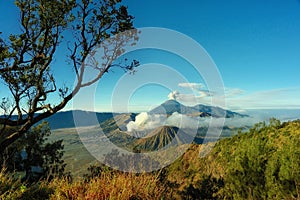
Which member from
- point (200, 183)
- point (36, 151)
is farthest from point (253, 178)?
point (36, 151)

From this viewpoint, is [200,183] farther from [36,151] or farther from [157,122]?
[36,151]

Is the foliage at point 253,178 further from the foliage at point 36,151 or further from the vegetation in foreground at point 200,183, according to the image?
the foliage at point 36,151

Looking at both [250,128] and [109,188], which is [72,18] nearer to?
[109,188]

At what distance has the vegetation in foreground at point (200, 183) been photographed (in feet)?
16.4

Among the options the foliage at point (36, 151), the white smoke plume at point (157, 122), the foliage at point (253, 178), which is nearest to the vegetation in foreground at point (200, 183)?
the foliage at point (253, 178)

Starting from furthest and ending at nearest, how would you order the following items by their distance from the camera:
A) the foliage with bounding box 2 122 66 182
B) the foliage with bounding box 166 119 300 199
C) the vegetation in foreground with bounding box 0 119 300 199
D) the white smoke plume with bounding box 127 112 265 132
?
the foliage with bounding box 2 122 66 182 → the white smoke plume with bounding box 127 112 265 132 → the foliage with bounding box 166 119 300 199 → the vegetation in foreground with bounding box 0 119 300 199

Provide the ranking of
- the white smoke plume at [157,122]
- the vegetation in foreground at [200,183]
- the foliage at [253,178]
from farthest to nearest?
the white smoke plume at [157,122]
the foliage at [253,178]
the vegetation in foreground at [200,183]

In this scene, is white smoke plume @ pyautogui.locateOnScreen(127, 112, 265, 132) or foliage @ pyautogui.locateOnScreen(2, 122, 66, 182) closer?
white smoke plume @ pyautogui.locateOnScreen(127, 112, 265, 132)

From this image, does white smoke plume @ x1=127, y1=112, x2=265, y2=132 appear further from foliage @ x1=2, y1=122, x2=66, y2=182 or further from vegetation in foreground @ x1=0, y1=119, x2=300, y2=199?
foliage @ x1=2, y1=122, x2=66, y2=182

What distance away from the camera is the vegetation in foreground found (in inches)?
197

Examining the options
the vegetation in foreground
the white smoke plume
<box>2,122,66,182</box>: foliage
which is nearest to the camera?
the vegetation in foreground

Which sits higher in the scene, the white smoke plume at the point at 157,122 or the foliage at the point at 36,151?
the white smoke plume at the point at 157,122

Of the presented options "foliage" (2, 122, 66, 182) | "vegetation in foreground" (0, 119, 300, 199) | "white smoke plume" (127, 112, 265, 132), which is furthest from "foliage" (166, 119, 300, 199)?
"foliage" (2, 122, 66, 182)

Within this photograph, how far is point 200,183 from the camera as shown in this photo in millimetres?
6645
